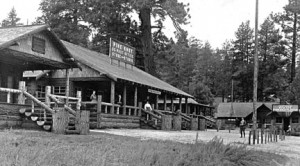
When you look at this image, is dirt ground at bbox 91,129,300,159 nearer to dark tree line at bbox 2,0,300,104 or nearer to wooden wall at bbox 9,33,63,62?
wooden wall at bbox 9,33,63,62

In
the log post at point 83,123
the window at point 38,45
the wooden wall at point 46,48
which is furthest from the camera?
the window at point 38,45

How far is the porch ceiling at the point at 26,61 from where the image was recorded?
18766mm

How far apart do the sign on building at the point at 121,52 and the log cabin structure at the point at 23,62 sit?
7.79 m

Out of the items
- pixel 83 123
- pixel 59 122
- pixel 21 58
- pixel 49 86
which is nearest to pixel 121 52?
pixel 49 86

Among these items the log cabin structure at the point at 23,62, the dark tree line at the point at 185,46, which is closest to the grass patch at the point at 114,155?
the log cabin structure at the point at 23,62

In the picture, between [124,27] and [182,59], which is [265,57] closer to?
[182,59]

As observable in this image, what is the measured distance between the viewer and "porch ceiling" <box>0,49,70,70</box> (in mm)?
18766

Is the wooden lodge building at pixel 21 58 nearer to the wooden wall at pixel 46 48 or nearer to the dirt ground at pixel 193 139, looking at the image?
the wooden wall at pixel 46 48

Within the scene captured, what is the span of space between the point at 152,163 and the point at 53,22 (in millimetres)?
42357

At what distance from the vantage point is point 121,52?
3169 centimetres

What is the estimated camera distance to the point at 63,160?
7535 mm

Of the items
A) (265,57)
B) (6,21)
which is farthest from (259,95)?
(6,21)

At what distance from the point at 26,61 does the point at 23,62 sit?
2.18ft

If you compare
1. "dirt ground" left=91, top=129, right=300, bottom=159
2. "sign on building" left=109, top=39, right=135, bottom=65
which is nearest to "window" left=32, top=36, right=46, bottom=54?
"dirt ground" left=91, top=129, right=300, bottom=159
